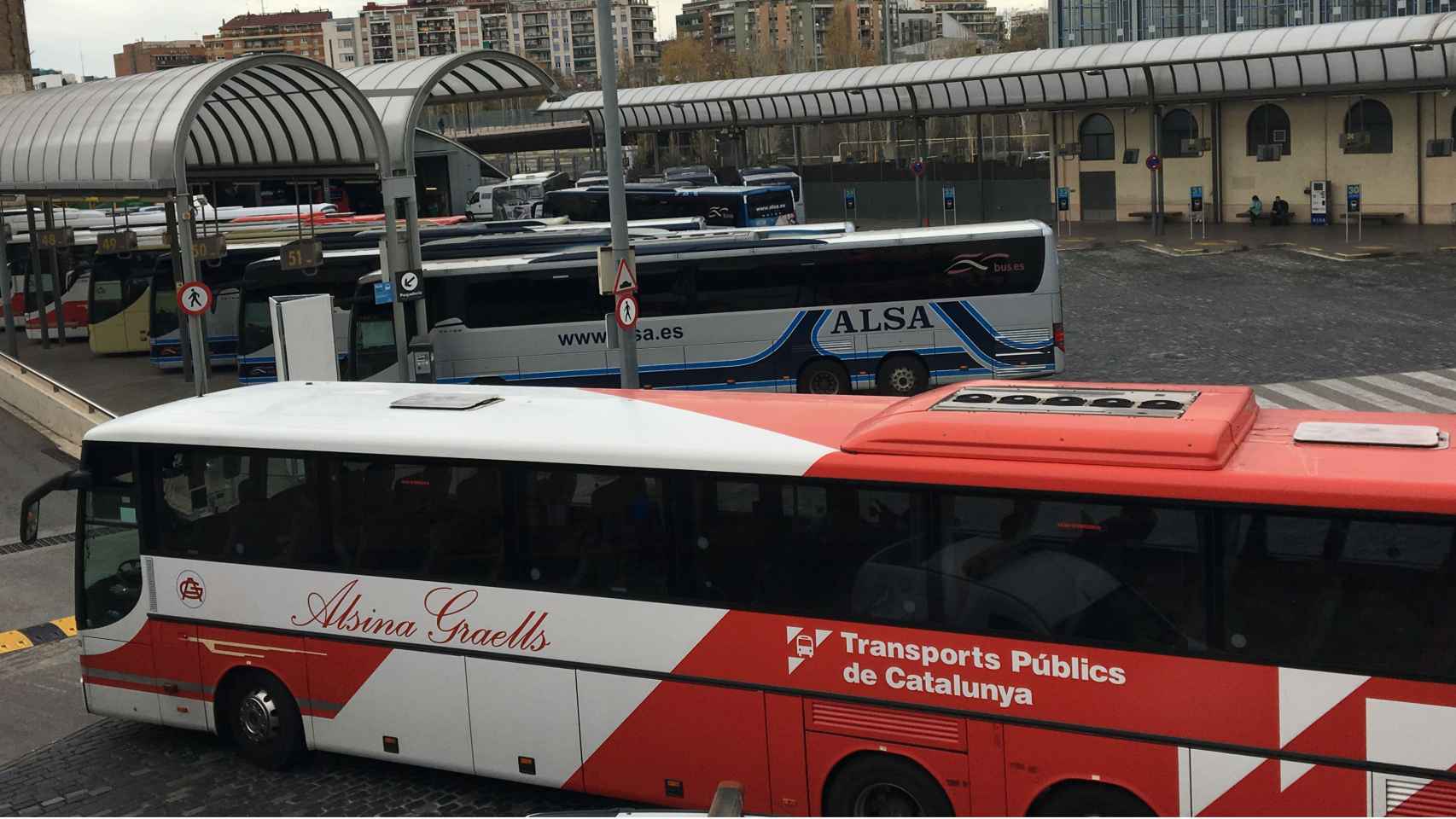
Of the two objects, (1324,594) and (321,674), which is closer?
(1324,594)

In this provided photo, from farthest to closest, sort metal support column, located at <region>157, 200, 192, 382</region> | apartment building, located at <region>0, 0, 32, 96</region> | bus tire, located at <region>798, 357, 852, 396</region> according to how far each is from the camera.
A: 1. apartment building, located at <region>0, 0, 32, 96</region>
2. metal support column, located at <region>157, 200, 192, 382</region>
3. bus tire, located at <region>798, 357, 852, 396</region>

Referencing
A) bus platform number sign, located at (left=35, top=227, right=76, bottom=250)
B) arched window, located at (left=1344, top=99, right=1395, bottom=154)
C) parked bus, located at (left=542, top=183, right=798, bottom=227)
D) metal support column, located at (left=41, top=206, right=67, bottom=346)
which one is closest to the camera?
bus platform number sign, located at (left=35, top=227, right=76, bottom=250)

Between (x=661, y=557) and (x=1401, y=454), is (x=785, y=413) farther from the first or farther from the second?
(x=1401, y=454)

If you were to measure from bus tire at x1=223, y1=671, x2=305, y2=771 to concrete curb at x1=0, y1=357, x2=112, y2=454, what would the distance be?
12.0 meters

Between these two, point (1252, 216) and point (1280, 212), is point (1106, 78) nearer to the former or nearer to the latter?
point (1252, 216)

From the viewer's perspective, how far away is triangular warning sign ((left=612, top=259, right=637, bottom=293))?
16531 mm

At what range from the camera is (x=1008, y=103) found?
45938 mm

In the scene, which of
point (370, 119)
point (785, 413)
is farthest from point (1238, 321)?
point (785, 413)

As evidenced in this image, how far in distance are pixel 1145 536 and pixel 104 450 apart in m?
7.02

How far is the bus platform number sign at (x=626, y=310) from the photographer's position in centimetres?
1661

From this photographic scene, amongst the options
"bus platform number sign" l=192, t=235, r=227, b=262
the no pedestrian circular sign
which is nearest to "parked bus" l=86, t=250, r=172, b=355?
"bus platform number sign" l=192, t=235, r=227, b=262

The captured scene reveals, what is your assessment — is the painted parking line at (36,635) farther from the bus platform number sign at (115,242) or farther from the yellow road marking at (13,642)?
the bus platform number sign at (115,242)

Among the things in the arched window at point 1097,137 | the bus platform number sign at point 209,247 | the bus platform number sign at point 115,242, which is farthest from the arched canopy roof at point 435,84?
the arched window at point 1097,137

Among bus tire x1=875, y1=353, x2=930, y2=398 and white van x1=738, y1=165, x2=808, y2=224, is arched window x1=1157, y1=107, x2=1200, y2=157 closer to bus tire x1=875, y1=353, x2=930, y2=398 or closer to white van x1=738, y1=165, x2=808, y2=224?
white van x1=738, y1=165, x2=808, y2=224
